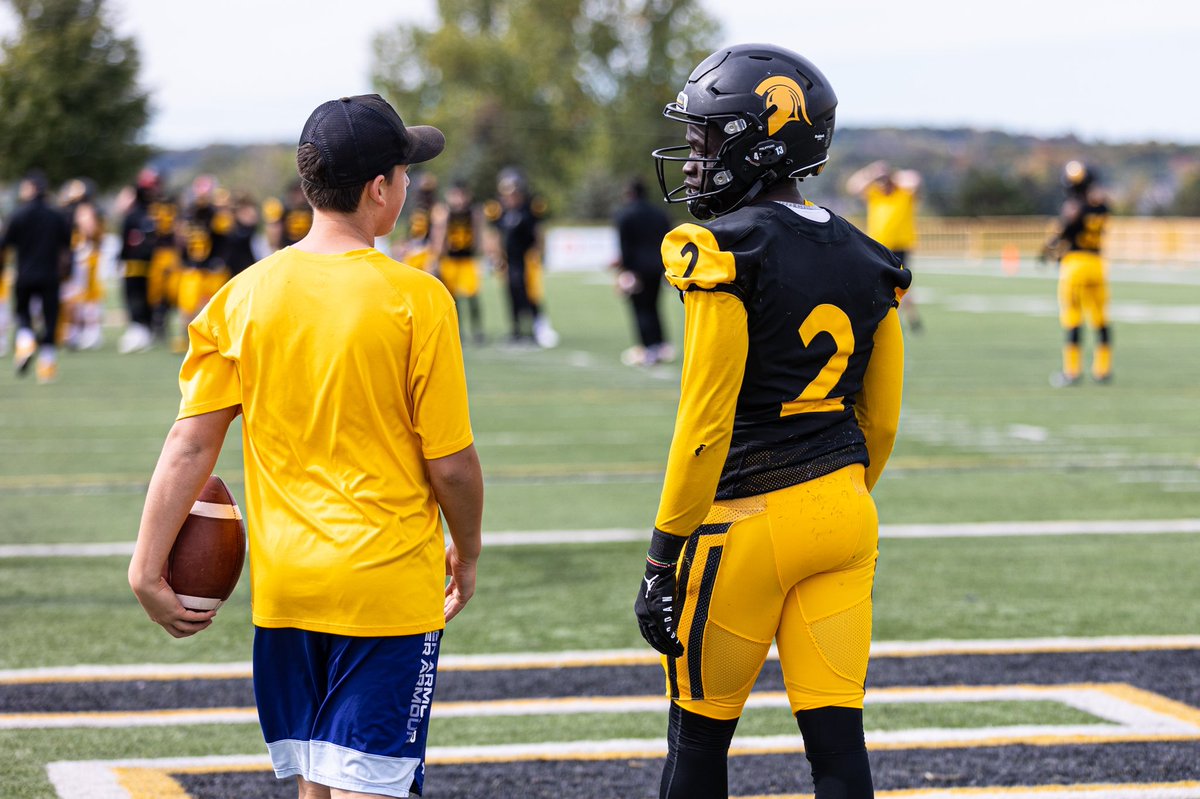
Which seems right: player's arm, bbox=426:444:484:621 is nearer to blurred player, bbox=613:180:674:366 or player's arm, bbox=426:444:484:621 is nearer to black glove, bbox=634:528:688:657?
black glove, bbox=634:528:688:657

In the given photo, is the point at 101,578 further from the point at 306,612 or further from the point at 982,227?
the point at 982,227

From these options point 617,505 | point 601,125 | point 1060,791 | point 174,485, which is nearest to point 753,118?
point 174,485

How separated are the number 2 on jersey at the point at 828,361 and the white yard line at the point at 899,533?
16.3 ft

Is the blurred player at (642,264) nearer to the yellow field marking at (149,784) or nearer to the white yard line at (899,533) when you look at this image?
the white yard line at (899,533)

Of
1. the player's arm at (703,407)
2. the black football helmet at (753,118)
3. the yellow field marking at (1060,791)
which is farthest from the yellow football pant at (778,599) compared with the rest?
the yellow field marking at (1060,791)

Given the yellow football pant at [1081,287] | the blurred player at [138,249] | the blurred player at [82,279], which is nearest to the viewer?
the yellow football pant at [1081,287]

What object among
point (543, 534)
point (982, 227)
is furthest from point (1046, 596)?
point (982, 227)

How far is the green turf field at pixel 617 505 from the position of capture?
20.6ft

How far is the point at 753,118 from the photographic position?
342 centimetres

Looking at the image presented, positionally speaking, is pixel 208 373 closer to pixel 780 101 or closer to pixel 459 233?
pixel 780 101

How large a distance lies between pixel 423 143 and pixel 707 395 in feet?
2.67

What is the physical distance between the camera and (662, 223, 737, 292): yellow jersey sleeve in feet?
10.5

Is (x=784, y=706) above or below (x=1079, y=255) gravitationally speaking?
below

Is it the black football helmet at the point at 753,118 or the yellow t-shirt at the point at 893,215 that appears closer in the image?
the black football helmet at the point at 753,118
